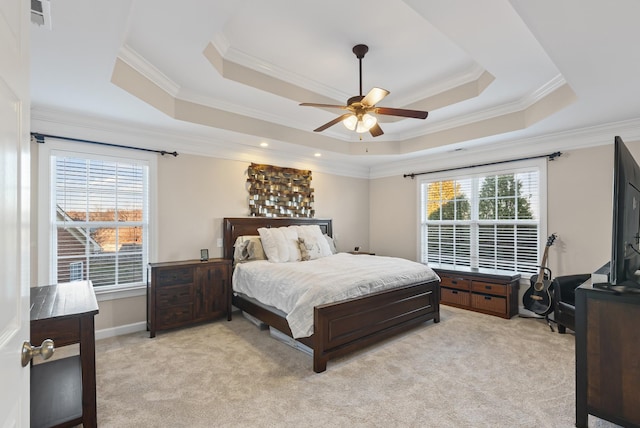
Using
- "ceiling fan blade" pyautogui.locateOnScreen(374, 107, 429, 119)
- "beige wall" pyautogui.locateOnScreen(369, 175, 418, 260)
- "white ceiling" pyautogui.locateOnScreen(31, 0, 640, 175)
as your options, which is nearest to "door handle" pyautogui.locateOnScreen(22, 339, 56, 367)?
"white ceiling" pyautogui.locateOnScreen(31, 0, 640, 175)

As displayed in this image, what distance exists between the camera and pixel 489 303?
420 centimetres

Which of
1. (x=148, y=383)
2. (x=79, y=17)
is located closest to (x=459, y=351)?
(x=148, y=383)

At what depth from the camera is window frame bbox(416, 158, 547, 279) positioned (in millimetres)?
4148

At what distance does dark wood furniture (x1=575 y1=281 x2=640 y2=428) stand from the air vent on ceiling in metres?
3.38

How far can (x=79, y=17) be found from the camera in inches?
70.5

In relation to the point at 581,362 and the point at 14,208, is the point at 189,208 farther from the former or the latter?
the point at 581,362

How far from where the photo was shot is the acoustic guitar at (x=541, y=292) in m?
3.89

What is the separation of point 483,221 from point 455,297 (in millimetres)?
1244

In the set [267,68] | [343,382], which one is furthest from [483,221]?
[267,68]

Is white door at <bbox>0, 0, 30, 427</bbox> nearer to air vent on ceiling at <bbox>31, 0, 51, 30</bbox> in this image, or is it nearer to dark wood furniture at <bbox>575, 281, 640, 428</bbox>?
air vent on ceiling at <bbox>31, 0, 51, 30</bbox>

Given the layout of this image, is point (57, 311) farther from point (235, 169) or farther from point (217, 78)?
point (235, 169)

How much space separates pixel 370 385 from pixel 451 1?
9.09 feet

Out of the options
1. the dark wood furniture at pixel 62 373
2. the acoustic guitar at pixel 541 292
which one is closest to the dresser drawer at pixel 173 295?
the dark wood furniture at pixel 62 373

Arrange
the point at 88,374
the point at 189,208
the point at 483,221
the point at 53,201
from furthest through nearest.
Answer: the point at 483,221 < the point at 189,208 < the point at 53,201 < the point at 88,374
